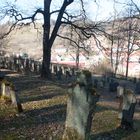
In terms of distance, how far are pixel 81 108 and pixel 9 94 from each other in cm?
490

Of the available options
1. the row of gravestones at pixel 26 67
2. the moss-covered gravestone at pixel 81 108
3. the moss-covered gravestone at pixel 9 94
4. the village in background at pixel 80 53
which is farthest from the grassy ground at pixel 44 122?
the row of gravestones at pixel 26 67

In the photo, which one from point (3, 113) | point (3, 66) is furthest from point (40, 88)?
point (3, 66)

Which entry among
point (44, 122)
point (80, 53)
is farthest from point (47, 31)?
point (80, 53)

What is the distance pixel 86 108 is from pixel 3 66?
26.8 metres

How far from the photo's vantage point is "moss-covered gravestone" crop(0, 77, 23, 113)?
13.4 m

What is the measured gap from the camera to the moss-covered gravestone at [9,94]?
526 inches

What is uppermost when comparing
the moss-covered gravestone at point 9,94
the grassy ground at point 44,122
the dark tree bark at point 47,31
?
the dark tree bark at point 47,31

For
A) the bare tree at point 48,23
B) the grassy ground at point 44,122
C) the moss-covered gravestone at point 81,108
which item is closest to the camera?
the moss-covered gravestone at point 81,108

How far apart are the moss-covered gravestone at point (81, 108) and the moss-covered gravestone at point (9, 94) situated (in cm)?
358

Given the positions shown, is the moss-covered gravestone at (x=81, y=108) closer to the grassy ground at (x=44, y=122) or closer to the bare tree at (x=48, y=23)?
the grassy ground at (x=44, y=122)

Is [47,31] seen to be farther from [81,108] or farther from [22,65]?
[81,108]

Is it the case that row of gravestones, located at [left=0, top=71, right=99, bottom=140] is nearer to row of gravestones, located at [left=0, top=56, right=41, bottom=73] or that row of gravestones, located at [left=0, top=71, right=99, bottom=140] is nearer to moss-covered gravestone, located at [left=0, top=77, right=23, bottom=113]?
moss-covered gravestone, located at [left=0, top=77, right=23, bottom=113]

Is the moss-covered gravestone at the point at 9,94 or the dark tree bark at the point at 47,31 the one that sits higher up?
the dark tree bark at the point at 47,31

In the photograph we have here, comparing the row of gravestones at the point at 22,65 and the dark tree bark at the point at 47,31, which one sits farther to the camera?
the row of gravestones at the point at 22,65
